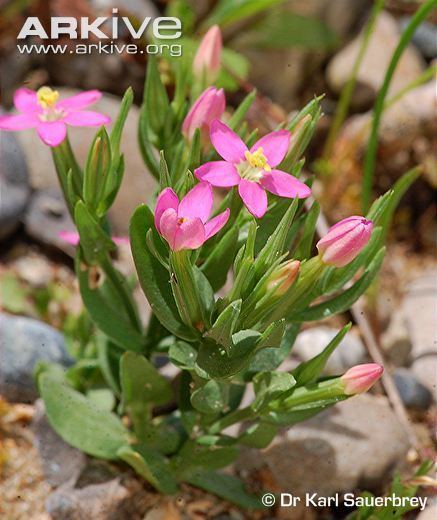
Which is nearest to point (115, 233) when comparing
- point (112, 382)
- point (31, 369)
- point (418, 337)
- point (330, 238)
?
point (31, 369)

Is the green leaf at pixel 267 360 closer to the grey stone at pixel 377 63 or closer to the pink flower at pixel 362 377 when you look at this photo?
the pink flower at pixel 362 377

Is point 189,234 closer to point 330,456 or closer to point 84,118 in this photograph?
point 84,118

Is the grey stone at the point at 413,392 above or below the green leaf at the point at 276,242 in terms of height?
below

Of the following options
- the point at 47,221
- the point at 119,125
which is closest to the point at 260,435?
the point at 119,125

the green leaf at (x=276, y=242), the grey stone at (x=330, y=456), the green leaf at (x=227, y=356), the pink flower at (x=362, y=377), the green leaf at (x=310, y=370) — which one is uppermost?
the green leaf at (x=276, y=242)

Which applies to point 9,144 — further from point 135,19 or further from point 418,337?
point 418,337

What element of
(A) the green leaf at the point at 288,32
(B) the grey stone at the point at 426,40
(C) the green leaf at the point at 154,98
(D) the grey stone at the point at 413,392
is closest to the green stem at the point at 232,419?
(C) the green leaf at the point at 154,98
